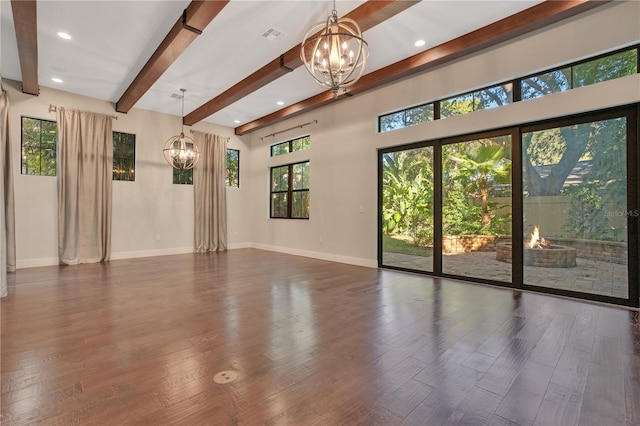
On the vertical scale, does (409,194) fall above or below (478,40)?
below

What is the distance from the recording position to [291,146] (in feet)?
26.3

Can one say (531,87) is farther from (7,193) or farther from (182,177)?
(7,193)

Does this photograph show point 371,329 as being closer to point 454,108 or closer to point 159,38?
point 454,108

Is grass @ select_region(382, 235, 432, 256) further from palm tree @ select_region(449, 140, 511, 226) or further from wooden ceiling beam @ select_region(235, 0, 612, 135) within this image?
wooden ceiling beam @ select_region(235, 0, 612, 135)

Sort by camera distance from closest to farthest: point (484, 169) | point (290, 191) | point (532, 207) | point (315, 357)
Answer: point (315, 357) < point (532, 207) < point (484, 169) < point (290, 191)

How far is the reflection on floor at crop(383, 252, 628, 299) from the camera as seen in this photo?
140 inches

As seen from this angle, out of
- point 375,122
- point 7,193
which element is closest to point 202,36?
point 375,122

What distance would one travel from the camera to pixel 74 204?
6.19 meters

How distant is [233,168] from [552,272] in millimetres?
8062

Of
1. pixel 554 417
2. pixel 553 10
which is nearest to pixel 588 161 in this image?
pixel 553 10

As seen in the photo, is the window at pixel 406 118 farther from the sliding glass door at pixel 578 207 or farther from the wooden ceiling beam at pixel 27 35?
the wooden ceiling beam at pixel 27 35

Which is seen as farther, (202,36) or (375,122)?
(375,122)

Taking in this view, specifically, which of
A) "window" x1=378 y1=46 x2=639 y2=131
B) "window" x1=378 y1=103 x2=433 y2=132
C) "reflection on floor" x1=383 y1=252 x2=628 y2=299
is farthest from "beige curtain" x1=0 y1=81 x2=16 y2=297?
"reflection on floor" x1=383 y1=252 x2=628 y2=299

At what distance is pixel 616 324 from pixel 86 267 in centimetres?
813
